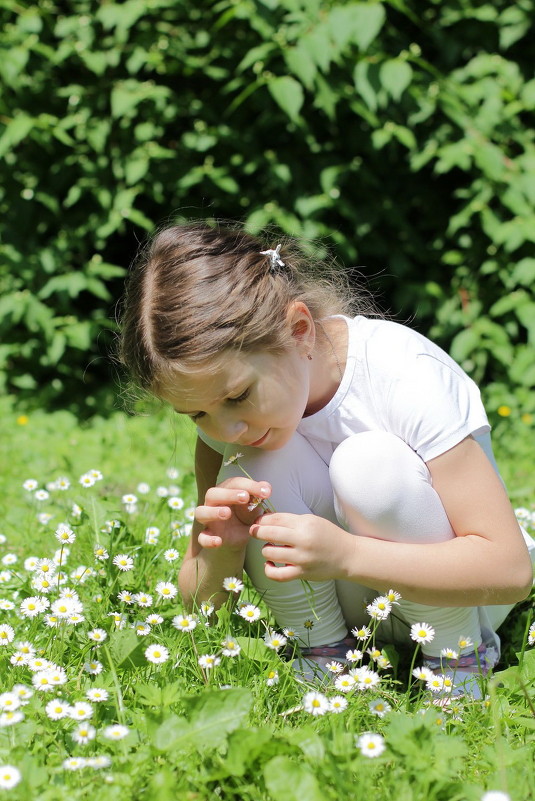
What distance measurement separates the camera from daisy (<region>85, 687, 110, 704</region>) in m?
1.29

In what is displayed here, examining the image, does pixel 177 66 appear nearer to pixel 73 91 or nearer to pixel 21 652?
pixel 73 91

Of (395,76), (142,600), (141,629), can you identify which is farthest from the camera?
(395,76)

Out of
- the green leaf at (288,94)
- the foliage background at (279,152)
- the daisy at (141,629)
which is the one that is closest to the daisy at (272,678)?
the daisy at (141,629)

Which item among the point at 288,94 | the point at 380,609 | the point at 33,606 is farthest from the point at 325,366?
the point at 288,94

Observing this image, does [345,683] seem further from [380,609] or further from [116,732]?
[116,732]

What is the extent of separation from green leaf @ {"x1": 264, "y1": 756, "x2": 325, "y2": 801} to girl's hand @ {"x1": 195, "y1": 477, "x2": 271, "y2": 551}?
419 mm

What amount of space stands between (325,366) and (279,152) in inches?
75.1

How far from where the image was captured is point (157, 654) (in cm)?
142

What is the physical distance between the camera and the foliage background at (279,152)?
3096mm

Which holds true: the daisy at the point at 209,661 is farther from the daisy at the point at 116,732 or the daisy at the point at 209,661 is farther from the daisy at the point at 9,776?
the daisy at the point at 9,776

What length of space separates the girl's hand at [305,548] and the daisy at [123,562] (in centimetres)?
42

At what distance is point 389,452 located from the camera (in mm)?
1422

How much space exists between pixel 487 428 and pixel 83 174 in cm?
231

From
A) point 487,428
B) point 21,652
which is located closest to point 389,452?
point 487,428
